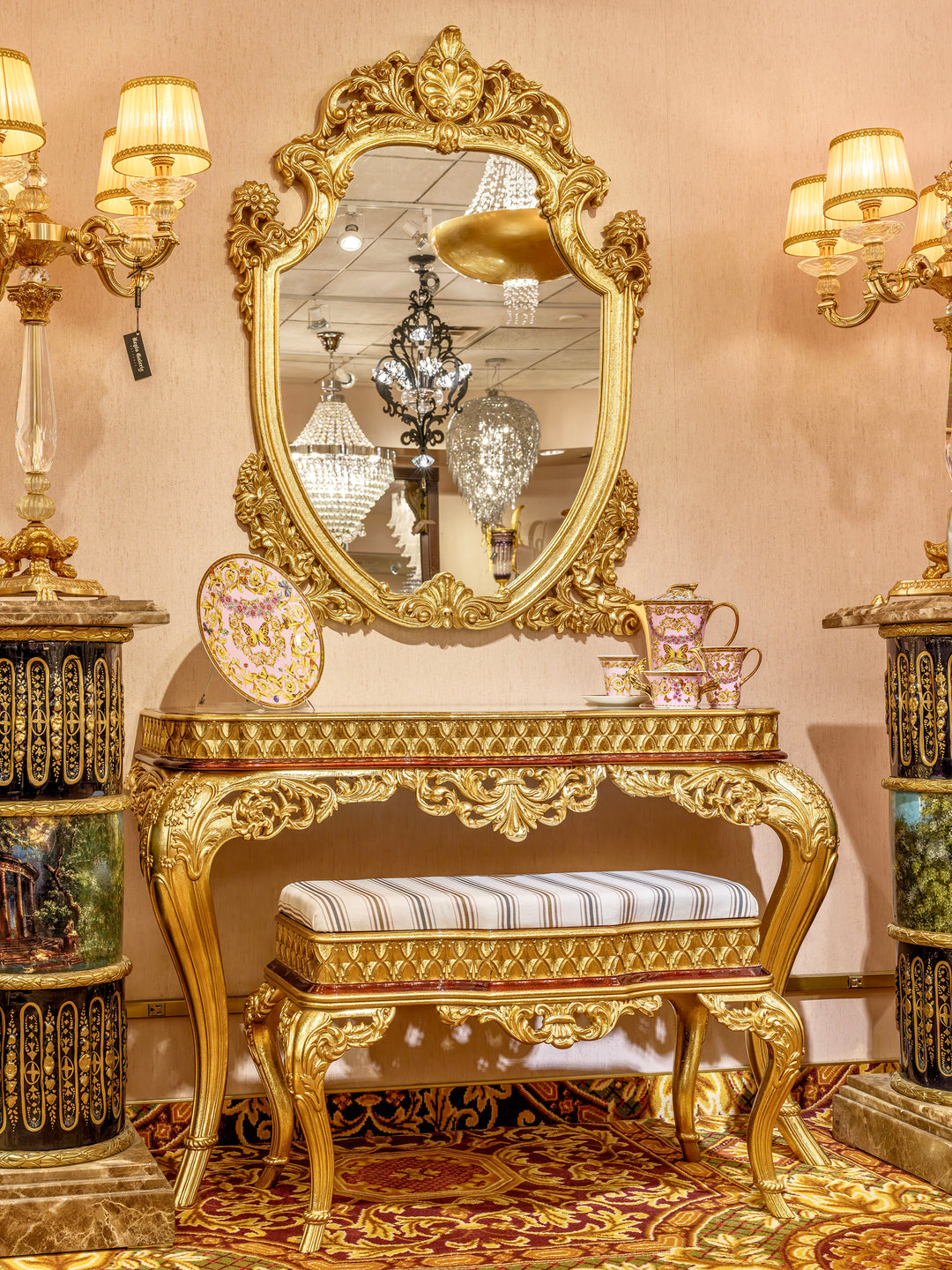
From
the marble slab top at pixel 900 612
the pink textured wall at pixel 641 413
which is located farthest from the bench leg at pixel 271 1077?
the marble slab top at pixel 900 612

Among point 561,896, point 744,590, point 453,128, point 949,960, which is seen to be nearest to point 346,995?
point 561,896

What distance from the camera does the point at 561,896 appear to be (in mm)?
2725

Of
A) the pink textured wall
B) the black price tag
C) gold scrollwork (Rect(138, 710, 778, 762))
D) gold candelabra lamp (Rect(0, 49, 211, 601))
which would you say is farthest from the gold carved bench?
the black price tag

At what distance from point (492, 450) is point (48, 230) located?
3.92 ft

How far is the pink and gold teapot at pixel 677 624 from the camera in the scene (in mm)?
3213

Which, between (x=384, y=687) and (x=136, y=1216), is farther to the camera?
(x=384, y=687)

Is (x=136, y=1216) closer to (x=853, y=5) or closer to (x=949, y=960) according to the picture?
(x=949, y=960)

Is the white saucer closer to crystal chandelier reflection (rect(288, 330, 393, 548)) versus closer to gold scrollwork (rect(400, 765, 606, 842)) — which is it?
gold scrollwork (rect(400, 765, 606, 842))

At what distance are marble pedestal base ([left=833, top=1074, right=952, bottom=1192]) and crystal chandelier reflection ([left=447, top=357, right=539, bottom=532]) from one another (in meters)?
1.68

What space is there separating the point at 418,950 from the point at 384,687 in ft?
3.03

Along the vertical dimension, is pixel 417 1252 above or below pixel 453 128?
below

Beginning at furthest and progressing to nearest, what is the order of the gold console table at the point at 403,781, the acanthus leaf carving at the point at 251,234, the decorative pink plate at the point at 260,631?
the acanthus leaf carving at the point at 251,234, the decorative pink plate at the point at 260,631, the gold console table at the point at 403,781

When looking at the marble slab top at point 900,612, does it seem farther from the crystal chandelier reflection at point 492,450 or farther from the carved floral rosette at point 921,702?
the crystal chandelier reflection at point 492,450

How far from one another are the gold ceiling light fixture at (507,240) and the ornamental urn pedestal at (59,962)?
1.38m
